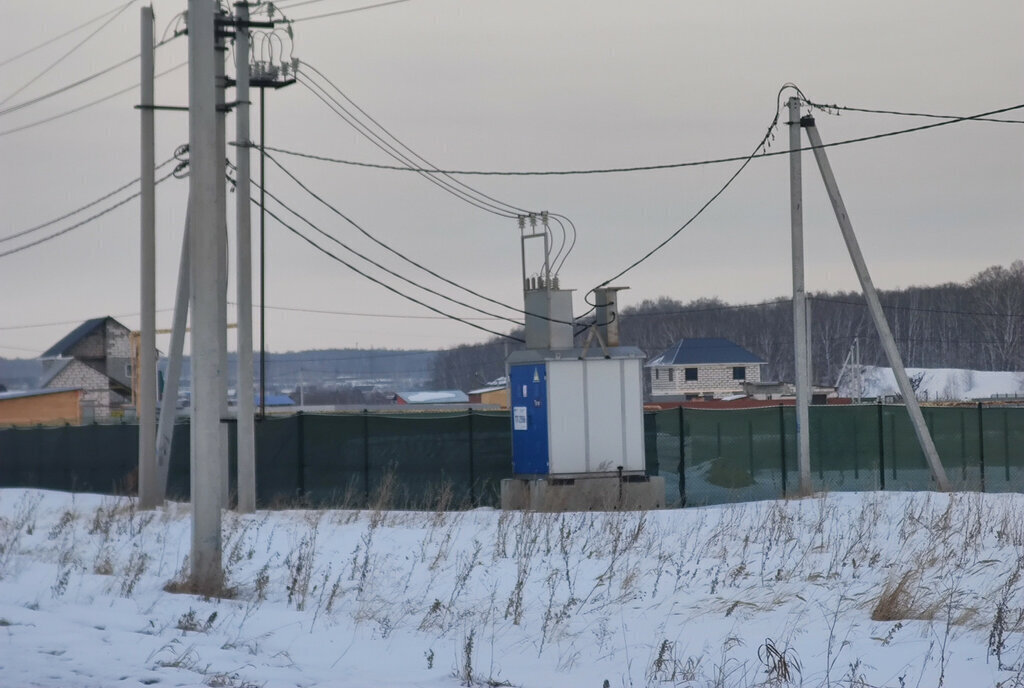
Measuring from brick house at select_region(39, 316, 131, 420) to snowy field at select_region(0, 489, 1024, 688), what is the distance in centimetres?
5888

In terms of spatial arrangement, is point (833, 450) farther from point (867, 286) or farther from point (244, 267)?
point (244, 267)

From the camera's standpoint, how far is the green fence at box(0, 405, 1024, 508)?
74.7ft

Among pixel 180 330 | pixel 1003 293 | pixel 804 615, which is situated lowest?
pixel 804 615

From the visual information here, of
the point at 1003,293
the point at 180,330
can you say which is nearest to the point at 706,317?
the point at 1003,293

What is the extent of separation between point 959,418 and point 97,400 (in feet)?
189

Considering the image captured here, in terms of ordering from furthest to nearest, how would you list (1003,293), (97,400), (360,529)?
(1003,293) → (97,400) → (360,529)

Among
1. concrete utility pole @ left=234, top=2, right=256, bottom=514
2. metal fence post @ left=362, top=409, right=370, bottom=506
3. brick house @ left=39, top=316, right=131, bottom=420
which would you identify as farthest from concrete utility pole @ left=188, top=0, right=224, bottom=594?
brick house @ left=39, top=316, right=131, bottom=420

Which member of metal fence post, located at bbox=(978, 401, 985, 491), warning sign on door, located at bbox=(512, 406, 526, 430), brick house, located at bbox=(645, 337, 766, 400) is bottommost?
metal fence post, located at bbox=(978, 401, 985, 491)

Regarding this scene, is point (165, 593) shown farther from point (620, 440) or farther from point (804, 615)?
point (620, 440)

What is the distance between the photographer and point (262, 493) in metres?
23.0

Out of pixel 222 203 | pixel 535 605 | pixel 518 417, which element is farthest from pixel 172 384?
pixel 535 605

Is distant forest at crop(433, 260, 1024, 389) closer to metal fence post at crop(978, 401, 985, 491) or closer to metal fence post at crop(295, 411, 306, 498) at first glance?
metal fence post at crop(978, 401, 985, 491)

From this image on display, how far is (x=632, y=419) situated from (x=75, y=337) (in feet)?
198

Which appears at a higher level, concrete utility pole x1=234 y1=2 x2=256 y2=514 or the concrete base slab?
concrete utility pole x1=234 y1=2 x2=256 y2=514
